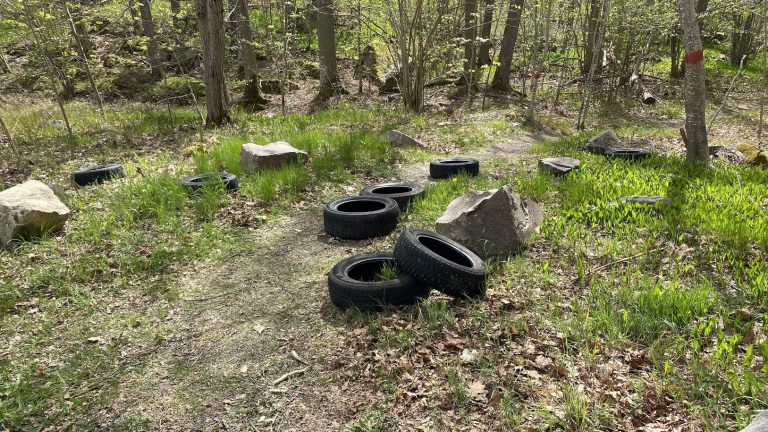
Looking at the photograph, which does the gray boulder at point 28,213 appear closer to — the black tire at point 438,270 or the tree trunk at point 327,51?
the black tire at point 438,270

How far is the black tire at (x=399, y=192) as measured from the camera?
21.1 feet

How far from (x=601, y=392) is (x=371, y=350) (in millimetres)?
1670

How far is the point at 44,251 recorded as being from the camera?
17.3ft

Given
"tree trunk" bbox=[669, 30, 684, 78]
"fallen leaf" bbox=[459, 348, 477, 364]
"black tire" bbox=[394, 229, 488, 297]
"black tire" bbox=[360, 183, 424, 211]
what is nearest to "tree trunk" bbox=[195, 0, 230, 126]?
"black tire" bbox=[360, 183, 424, 211]

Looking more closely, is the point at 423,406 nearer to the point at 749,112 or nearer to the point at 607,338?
the point at 607,338

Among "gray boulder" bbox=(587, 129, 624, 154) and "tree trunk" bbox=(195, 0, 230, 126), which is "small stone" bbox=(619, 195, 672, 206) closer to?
"gray boulder" bbox=(587, 129, 624, 154)

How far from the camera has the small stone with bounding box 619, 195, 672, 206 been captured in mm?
5391

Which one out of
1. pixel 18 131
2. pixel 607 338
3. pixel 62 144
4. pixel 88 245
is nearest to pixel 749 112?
pixel 607 338

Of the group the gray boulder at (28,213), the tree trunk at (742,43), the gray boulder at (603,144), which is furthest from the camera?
the tree trunk at (742,43)

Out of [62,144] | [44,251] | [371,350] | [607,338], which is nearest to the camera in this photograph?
[607,338]

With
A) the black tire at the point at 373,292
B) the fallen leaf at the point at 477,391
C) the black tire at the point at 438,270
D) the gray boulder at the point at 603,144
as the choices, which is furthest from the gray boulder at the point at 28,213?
the gray boulder at the point at 603,144

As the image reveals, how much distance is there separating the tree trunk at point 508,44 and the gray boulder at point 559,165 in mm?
8484

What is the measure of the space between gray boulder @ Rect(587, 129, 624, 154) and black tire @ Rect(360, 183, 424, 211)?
4441 mm

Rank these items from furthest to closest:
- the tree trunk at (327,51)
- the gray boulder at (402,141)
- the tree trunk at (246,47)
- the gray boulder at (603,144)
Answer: the tree trunk at (246,47) < the tree trunk at (327,51) < the gray boulder at (402,141) < the gray boulder at (603,144)
